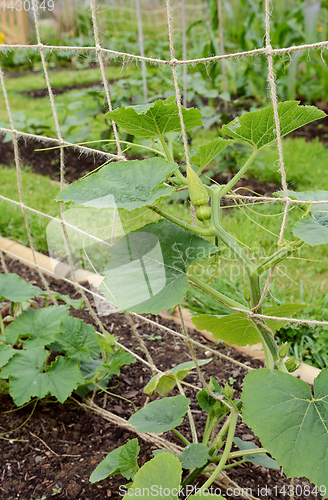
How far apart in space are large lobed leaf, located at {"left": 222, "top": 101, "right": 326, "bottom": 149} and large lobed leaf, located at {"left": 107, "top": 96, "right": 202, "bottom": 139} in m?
0.12

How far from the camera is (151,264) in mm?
981

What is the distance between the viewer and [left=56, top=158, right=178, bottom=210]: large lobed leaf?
900 mm

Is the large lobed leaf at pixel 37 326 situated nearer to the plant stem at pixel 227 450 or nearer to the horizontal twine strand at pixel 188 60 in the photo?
the plant stem at pixel 227 450

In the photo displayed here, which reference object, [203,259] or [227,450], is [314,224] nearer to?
[203,259]

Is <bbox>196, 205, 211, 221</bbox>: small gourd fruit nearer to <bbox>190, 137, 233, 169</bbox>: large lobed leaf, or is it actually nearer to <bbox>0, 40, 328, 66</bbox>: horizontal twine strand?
<bbox>190, 137, 233, 169</bbox>: large lobed leaf

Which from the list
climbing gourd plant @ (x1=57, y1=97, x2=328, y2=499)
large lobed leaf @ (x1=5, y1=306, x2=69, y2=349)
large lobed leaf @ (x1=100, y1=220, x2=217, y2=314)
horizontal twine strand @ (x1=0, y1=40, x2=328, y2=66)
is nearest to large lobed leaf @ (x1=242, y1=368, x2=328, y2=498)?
climbing gourd plant @ (x1=57, y1=97, x2=328, y2=499)

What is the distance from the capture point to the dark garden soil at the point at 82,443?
132cm

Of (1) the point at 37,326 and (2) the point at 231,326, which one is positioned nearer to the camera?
(2) the point at 231,326

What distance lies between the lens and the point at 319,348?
1.84m

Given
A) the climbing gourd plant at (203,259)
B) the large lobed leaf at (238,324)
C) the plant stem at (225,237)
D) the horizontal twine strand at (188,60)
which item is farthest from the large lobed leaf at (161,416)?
the horizontal twine strand at (188,60)

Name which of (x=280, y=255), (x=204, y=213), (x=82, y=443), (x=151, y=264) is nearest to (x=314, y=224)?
(x=280, y=255)

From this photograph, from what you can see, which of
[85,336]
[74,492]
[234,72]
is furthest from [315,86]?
[74,492]

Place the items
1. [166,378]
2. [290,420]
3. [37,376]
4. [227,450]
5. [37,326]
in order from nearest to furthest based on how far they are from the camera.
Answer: [290,420]
[227,450]
[166,378]
[37,376]
[37,326]

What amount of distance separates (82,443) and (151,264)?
0.86m
